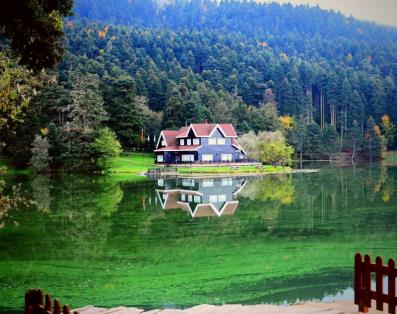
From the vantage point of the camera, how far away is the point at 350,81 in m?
112

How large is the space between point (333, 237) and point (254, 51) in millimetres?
124693

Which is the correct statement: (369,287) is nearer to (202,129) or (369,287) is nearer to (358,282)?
(358,282)

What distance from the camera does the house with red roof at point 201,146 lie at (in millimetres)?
61906

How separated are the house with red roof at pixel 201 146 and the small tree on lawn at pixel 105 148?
34.2 feet

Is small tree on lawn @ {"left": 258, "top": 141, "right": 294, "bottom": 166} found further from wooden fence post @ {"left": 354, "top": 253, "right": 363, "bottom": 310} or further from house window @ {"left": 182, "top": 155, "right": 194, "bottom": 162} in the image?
wooden fence post @ {"left": 354, "top": 253, "right": 363, "bottom": 310}

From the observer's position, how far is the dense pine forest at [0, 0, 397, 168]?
5978 centimetres

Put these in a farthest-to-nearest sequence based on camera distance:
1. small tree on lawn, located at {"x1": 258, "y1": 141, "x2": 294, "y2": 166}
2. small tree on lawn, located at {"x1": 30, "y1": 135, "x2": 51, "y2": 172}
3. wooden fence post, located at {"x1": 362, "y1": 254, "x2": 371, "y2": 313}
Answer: small tree on lawn, located at {"x1": 258, "y1": 141, "x2": 294, "y2": 166}
small tree on lawn, located at {"x1": 30, "y1": 135, "x2": 51, "y2": 172}
wooden fence post, located at {"x1": 362, "y1": 254, "x2": 371, "y2": 313}

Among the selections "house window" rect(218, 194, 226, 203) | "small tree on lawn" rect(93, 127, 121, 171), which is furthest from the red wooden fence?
"small tree on lawn" rect(93, 127, 121, 171)

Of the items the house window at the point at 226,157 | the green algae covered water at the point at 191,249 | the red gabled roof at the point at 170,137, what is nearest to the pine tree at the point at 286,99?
the house window at the point at 226,157

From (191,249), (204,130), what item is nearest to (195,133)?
(204,130)

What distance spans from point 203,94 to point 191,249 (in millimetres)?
70852

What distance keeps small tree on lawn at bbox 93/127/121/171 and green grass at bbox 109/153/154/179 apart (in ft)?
3.98

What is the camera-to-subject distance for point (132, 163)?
6088 centimetres

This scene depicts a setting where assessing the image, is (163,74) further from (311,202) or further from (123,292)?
(123,292)
